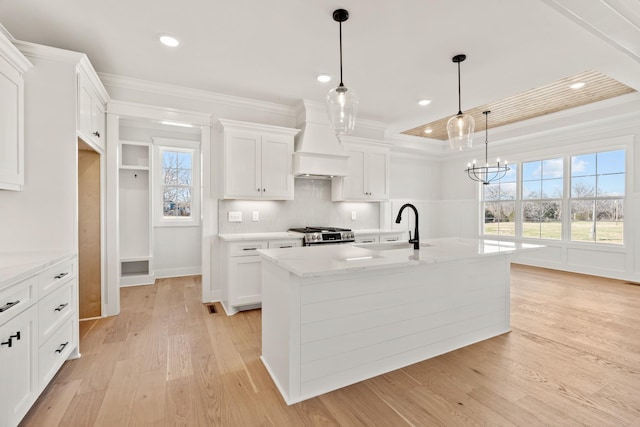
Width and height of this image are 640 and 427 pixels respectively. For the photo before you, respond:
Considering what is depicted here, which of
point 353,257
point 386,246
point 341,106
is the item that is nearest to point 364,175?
point 386,246

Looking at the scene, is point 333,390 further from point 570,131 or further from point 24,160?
point 570,131

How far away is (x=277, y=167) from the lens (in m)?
4.04

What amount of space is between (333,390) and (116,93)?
3.80 meters

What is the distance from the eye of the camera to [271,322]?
2.19 metres

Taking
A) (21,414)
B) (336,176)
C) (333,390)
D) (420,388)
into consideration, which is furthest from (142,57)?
(420,388)

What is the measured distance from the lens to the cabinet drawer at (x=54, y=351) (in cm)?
187

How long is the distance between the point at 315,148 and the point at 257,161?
81cm

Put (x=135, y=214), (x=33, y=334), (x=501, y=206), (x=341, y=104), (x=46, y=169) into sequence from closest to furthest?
(x=33, y=334) < (x=341, y=104) < (x=46, y=169) < (x=135, y=214) < (x=501, y=206)

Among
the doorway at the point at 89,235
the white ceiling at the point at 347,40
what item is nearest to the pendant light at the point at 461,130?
the white ceiling at the point at 347,40

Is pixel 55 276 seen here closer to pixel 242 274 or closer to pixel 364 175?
pixel 242 274

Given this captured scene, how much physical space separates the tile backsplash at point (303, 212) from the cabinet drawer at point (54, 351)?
1.91 meters

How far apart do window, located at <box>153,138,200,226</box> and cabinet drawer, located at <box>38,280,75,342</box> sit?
2.93m

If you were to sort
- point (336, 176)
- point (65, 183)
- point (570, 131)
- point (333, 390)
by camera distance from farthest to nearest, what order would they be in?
point (570, 131), point (336, 176), point (65, 183), point (333, 390)

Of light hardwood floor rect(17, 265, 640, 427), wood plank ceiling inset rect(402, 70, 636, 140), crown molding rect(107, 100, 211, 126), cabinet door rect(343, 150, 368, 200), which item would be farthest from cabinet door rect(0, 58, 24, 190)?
A: wood plank ceiling inset rect(402, 70, 636, 140)
